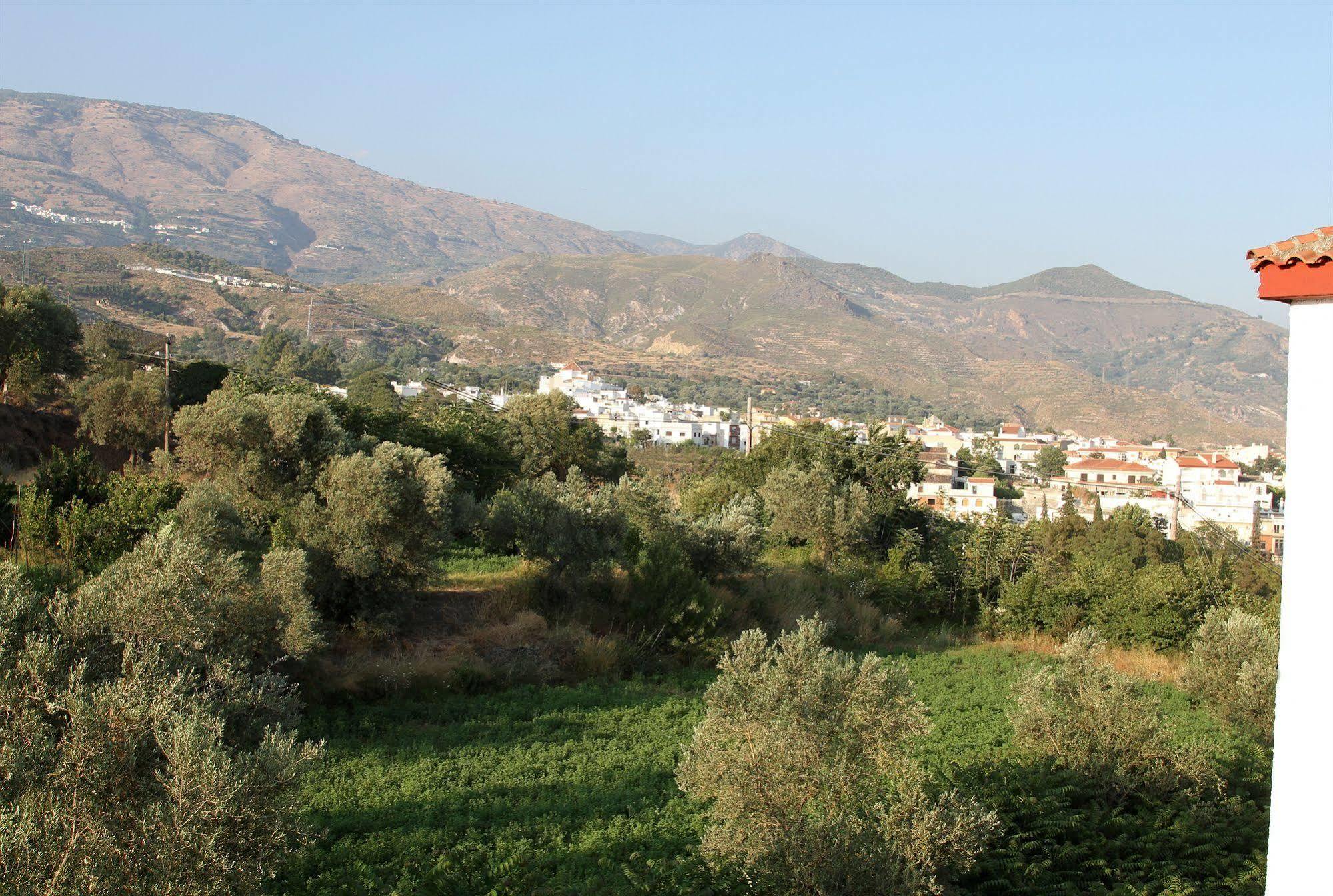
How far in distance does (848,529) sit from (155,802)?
19.7 metres

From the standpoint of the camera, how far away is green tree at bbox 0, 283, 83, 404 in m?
27.2

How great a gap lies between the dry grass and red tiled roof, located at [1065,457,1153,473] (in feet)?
200

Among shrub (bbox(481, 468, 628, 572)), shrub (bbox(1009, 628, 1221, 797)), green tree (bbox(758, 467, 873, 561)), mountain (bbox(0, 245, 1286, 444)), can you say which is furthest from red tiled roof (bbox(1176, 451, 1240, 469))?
shrub (bbox(1009, 628, 1221, 797))

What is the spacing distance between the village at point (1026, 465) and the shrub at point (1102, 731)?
20.9 m

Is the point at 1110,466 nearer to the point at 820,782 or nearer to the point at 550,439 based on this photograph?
the point at 550,439

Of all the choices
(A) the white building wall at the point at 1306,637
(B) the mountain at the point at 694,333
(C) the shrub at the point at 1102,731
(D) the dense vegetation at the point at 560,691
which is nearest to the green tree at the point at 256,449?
(D) the dense vegetation at the point at 560,691

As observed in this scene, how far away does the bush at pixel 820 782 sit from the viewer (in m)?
6.27

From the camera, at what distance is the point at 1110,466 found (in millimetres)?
76812

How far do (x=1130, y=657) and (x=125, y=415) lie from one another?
2329 cm

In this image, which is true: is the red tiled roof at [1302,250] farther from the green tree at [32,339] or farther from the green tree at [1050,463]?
the green tree at [1050,463]

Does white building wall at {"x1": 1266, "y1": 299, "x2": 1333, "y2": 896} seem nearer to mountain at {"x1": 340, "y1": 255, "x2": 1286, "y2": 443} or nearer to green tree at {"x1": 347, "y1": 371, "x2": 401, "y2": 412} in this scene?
green tree at {"x1": 347, "y1": 371, "x2": 401, "y2": 412}

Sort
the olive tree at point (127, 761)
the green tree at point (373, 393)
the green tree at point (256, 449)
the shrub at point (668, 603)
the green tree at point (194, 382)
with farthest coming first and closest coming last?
the green tree at point (373, 393) < the green tree at point (194, 382) < the shrub at point (668, 603) < the green tree at point (256, 449) < the olive tree at point (127, 761)

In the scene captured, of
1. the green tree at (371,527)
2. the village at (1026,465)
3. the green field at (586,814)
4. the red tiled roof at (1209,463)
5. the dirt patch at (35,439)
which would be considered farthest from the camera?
the red tiled roof at (1209,463)

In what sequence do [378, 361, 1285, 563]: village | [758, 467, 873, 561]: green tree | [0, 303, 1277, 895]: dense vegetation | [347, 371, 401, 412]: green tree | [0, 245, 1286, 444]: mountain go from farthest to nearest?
[0, 245, 1286, 444]: mountain, [378, 361, 1285, 563]: village, [347, 371, 401, 412]: green tree, [758, 467, 873, 561]: green tree, [0, 303, 1277, 895]: dense vegetation
